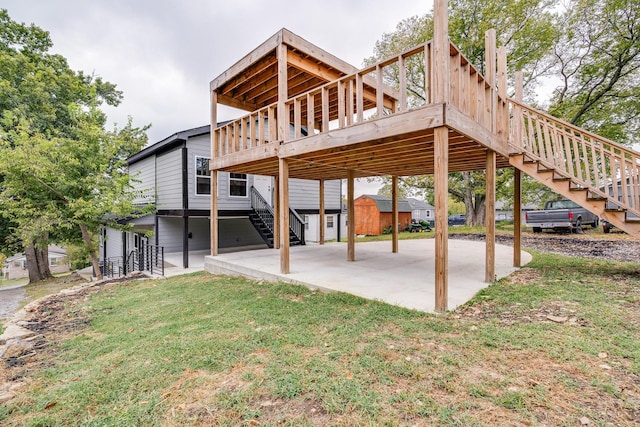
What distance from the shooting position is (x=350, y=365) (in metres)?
2.39

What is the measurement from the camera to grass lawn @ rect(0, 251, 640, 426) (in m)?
1.84

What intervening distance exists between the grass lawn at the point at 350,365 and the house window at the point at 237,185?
7.39 metres

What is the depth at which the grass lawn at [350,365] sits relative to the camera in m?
1.84

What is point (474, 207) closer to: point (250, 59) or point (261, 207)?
point (261, 207)

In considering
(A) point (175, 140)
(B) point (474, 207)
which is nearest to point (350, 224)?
(A) point (175, 140)

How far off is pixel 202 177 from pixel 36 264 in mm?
10439

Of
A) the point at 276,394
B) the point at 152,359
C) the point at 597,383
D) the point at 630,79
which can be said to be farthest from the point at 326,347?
the point at 630,79

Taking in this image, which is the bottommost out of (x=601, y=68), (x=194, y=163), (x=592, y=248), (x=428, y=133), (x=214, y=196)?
(x=592, y=248)

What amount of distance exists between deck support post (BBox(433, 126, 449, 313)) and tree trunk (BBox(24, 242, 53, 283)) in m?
17.5

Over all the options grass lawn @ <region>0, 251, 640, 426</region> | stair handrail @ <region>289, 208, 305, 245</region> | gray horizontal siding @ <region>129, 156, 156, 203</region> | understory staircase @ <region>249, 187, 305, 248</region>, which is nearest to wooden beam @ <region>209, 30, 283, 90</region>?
understory staircase @ <region>249, 187, 305, 248</region>

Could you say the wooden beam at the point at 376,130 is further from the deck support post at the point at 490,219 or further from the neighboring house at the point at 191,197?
the neighboring house at the point at 191,197

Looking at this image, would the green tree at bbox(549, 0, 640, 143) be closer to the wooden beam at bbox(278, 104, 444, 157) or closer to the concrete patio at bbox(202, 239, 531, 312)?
the concrete patio at bbox(202, 239, 531, 312)

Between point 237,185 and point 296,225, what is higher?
point 237,185

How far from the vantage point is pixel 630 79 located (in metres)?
13.0
